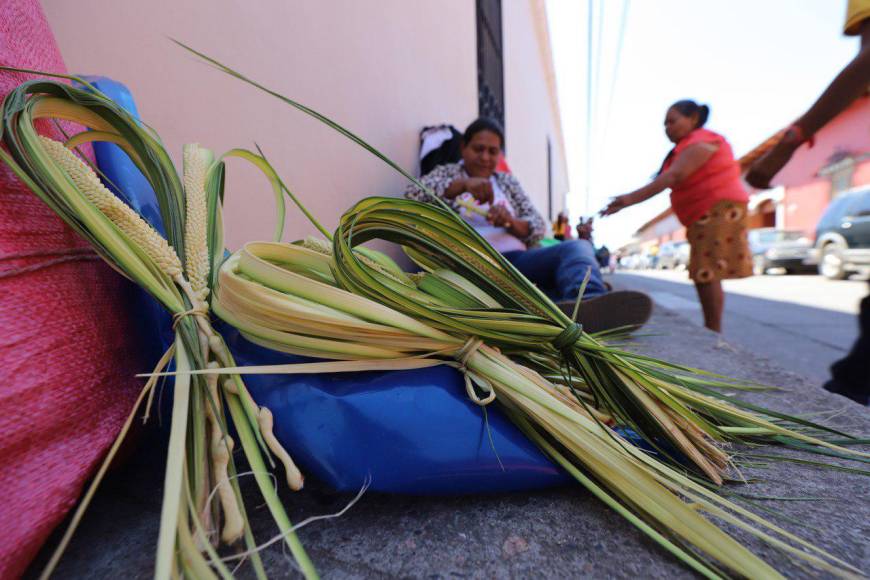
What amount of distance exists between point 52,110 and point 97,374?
0.35 metres

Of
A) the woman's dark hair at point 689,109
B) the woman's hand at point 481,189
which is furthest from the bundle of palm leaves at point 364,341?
the woman's dark hair at point 689,109

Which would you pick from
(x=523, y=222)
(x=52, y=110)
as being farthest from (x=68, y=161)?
(x=523, y=222)

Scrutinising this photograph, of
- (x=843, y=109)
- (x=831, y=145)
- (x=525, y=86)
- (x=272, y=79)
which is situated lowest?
(x=831, y=145)

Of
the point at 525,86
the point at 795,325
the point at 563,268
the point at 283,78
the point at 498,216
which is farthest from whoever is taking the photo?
the point at 525,86

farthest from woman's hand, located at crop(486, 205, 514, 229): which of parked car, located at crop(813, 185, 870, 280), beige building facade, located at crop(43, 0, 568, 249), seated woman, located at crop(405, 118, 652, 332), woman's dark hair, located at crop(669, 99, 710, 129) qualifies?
parked car, located at crop(813, 185, 870, 280)

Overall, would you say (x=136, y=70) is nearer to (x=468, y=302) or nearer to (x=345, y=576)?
(x=468, y=302)

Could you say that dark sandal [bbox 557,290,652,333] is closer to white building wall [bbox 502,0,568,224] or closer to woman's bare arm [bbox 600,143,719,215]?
woman's bare arm [bbox 600,143,719,215]

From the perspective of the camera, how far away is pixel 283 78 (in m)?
1.42

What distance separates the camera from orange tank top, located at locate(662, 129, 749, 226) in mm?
2008

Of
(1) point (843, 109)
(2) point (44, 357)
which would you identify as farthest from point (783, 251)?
(2) point (44, 357)

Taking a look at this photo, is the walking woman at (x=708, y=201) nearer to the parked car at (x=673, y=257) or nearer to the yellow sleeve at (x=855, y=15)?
the yellow sleeve at (x=855, y=15)

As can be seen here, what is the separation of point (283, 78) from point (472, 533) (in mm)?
1453

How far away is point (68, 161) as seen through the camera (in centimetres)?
52

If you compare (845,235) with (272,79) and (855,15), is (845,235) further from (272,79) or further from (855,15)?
(272,79)
